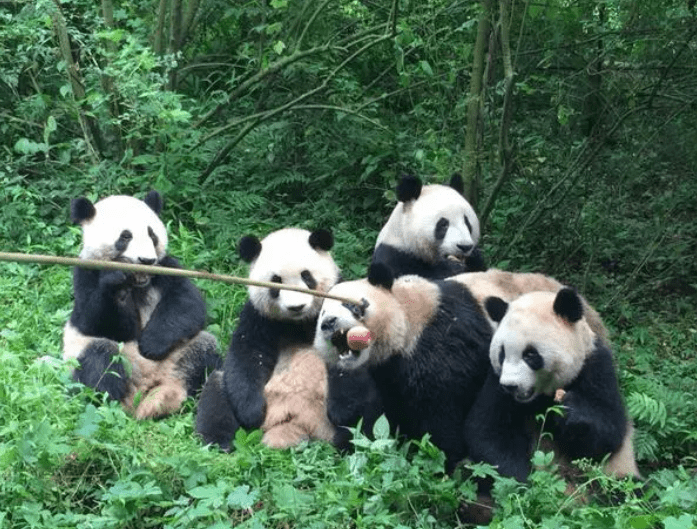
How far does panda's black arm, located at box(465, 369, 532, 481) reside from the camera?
530cm

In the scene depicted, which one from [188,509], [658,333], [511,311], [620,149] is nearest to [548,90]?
[620,149]

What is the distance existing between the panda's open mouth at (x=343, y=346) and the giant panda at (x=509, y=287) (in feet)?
2.80

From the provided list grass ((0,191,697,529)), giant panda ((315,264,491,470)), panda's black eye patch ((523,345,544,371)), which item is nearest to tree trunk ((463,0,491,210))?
grass ((0,191,697,529))

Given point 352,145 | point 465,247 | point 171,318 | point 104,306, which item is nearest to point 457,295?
point 465,247

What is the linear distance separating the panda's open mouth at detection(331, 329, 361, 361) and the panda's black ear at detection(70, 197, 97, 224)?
2.19m

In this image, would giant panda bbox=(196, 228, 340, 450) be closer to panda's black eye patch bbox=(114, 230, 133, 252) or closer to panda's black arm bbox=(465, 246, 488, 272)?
panda's black eye patch bbox=(114, 230, 133, 252)

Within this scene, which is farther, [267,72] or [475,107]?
[267,72]

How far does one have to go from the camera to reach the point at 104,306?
6613 mm

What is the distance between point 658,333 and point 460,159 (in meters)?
2.02

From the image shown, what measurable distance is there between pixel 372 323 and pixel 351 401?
1.95 ft

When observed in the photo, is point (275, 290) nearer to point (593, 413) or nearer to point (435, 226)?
point (435, 226)

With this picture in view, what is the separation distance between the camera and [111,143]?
975cm

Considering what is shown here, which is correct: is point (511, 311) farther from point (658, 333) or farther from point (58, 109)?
point (58, 109)

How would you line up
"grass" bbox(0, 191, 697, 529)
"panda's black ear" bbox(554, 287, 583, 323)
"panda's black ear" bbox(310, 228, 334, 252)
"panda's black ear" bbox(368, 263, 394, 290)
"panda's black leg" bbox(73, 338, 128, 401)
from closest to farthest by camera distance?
"grass" bbox(0, 191, 697, 529)
"panda's black ear" bbox(554, 287, 583, 323)
"panda's black ear" bbox(368, 263, 394, 290)
"panda's black ear" bbox(310, 228, 334, 252)
"panda's black leg" bbox(73, 338, 128, 401)
